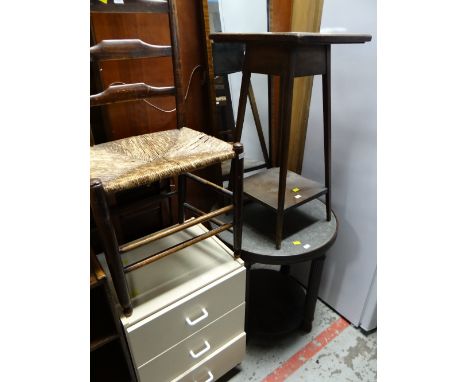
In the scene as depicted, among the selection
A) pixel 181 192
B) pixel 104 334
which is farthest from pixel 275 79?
pixel 104 334

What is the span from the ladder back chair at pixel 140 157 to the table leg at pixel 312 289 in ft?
1.11

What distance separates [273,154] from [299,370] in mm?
893

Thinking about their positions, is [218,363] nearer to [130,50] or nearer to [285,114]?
[285,114]

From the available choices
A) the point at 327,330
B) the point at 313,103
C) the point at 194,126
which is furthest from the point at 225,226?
the point at 327,330

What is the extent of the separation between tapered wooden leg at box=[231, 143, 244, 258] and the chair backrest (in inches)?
12.2

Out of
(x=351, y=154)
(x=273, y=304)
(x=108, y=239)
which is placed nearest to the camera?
(x=108, y=239)

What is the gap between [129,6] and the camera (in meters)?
0.80

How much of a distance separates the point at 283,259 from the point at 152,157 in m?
0.52

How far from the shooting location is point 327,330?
135cm

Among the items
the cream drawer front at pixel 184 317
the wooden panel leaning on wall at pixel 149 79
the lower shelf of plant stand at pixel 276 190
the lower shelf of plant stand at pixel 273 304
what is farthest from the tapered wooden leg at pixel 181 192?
the lower shelf of plant stand at pixel 273 304

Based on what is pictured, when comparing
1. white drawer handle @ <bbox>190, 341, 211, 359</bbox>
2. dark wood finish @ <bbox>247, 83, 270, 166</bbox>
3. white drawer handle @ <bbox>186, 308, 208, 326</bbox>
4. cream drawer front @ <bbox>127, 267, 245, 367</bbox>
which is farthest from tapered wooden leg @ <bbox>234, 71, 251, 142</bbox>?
white drawer handle @ <bbox>190, 341, 211, 359</bbox>

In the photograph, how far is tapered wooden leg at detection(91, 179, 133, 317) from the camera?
2.04 feet

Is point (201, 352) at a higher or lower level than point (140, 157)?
lower

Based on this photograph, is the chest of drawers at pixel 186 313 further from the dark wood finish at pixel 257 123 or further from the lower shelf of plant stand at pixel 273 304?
the dark wood finish at pixel 257 123
